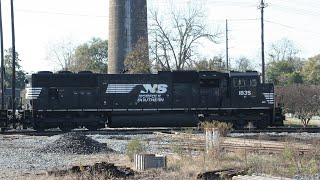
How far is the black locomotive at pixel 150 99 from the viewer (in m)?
29.2

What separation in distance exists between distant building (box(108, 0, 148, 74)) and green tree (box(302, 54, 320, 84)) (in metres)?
34.4

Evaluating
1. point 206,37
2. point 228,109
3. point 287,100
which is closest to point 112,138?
point 228,109

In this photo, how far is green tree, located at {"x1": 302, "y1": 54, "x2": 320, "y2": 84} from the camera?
77.5m

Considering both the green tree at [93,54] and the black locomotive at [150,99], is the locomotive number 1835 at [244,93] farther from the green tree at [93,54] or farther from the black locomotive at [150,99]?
the green tree at [93,54]

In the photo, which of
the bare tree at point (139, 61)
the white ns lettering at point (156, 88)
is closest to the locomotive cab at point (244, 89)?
the white ns lettering at point (156, 88)

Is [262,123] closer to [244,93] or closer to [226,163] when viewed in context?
[244,93]

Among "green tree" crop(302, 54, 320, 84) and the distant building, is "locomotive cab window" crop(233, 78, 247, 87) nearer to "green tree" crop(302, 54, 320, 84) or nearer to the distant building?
the distant building

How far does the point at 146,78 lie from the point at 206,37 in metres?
20.3

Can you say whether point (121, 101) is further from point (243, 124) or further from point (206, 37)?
point (206, 37)

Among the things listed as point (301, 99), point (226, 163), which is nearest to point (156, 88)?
point (226, 163)

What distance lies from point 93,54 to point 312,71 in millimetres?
42268

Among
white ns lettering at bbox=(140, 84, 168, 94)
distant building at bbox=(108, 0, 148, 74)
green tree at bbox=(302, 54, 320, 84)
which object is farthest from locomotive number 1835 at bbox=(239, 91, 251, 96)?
green tree at bbox=(302, 54, 320, 84)

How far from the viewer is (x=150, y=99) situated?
99.0 ft

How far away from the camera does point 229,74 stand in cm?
3030
